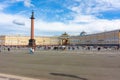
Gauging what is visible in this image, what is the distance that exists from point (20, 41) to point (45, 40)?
1658 centimetres

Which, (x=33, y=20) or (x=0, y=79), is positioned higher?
(x=33, y=20)

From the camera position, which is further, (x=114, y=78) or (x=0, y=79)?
(x=114, y=78)

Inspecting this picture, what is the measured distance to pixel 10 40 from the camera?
15625 centimetres

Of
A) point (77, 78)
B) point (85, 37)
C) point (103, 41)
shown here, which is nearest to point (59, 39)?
point (85, 37)

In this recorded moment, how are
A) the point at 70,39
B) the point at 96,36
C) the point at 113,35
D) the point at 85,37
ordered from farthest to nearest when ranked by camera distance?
the point at 70,39 < the point at 85,37 < the point at 96,36 < the point at 113,35

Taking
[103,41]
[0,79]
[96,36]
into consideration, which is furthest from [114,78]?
[96,36]

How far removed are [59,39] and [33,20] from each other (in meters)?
62.4

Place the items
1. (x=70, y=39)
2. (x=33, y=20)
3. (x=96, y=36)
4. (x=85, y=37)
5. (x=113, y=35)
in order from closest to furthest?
1. (x=33, y=20)
2. (x=113, y=35)
3. (x=96, y=36)
4. (x=85, y=37)
5. (x=70, y=39)

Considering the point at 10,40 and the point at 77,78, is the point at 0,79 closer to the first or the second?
the point at 77,78

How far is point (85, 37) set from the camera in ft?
499

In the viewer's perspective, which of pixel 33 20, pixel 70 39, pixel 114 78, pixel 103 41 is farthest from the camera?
pixel 70 39

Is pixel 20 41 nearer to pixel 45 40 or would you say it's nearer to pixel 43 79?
pixel 45 40

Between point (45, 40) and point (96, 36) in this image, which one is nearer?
point (96, 36)

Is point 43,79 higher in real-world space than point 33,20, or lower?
lower
